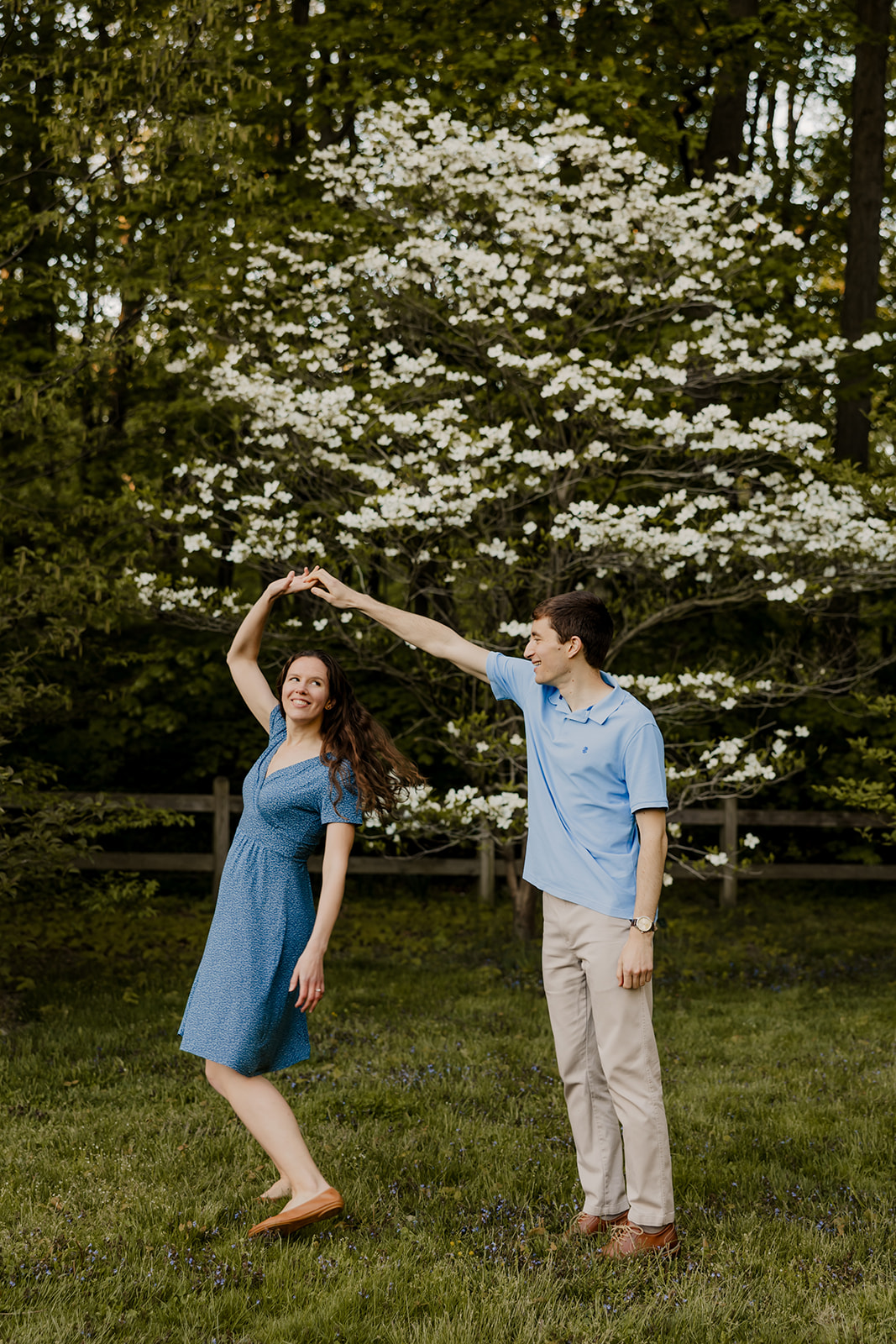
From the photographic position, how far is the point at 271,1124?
3881 mm

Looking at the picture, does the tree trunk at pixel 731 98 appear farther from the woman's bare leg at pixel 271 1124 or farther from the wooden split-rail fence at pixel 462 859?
the woman's bare leg at pixel 271 1124

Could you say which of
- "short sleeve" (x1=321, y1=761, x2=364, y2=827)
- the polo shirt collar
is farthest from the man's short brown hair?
"short sleeve" (x1=321, y1=761, x2=364, y2=827)

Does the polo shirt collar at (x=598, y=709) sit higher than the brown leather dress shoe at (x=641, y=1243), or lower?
higher

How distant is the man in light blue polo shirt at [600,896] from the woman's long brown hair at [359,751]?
330 mm

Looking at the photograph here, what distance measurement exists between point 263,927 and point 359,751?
2.17 feet

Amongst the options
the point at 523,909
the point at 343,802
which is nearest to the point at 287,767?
the point at 343,802

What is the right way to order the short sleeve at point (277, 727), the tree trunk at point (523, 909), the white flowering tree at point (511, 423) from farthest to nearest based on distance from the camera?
the tree trunk at point (523, 909), the white flowering tree at point (511, 423), the short sleeve at point (277, 727)

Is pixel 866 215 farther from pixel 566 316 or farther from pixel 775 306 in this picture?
pixel 566 316

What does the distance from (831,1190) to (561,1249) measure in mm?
1325

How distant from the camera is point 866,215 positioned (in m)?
12.6

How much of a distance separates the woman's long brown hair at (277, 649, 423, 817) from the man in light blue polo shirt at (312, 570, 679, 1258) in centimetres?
33

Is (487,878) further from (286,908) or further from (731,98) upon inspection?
(731,98)

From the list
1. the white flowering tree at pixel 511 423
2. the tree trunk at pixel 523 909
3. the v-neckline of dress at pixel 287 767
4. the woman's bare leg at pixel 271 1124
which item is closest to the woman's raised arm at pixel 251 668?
the v-neckline of dress at pixel 287 767

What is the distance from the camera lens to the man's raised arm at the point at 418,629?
4.11 m
